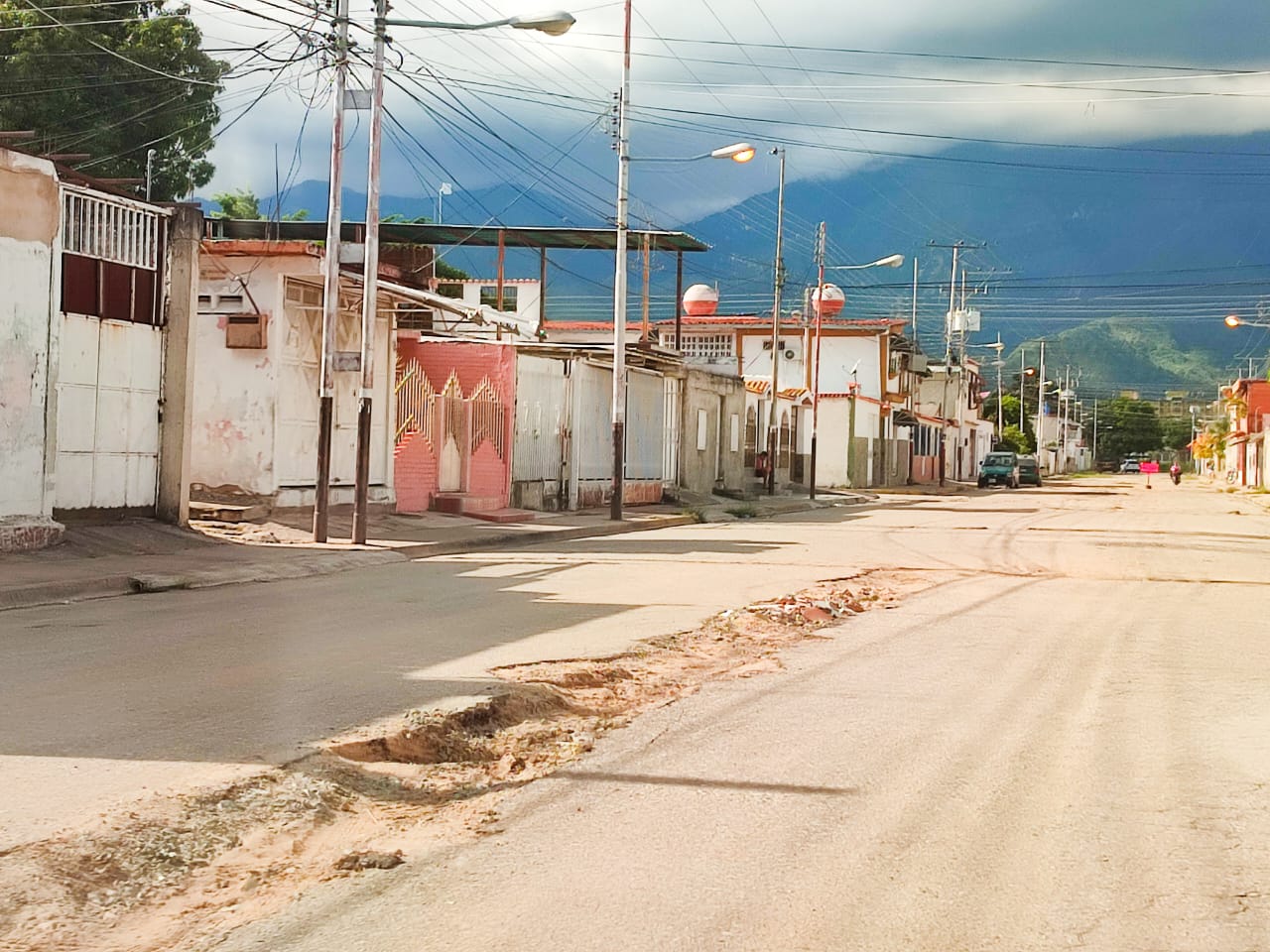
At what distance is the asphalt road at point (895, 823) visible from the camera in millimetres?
4414

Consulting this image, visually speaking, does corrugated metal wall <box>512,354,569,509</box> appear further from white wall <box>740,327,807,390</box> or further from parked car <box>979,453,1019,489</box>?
parked car <box>979,453,1019,489</box>

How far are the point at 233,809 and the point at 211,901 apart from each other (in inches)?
38.9

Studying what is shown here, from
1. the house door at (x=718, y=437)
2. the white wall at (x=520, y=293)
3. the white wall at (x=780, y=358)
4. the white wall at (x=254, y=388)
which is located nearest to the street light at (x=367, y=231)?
the white wall at (x=254, y=388)

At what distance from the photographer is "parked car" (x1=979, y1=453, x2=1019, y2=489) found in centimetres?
6731

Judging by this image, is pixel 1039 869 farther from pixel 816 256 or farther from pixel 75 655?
pixel 816 256

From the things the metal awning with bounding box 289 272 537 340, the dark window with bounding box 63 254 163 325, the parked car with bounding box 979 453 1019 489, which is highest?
the metal awning with bounding box 289 272 537 340

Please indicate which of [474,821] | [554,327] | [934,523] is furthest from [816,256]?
[474,821]

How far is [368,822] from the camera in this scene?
564 cm

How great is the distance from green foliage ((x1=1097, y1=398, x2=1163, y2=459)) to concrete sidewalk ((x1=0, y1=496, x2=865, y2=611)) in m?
155

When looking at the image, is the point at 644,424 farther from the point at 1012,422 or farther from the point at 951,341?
the point at 1012,422

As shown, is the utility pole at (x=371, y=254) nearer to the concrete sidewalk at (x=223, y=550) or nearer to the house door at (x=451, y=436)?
the concrete sidewalk at (x=223, y=550)

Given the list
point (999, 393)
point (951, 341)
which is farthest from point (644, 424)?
point (999, 393)

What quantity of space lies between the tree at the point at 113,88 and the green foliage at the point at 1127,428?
5807 inches

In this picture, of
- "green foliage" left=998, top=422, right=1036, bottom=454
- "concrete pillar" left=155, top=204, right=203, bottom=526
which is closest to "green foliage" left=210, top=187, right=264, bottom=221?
"concrete pillar" left=155, top=204, right=203, bottom=526
